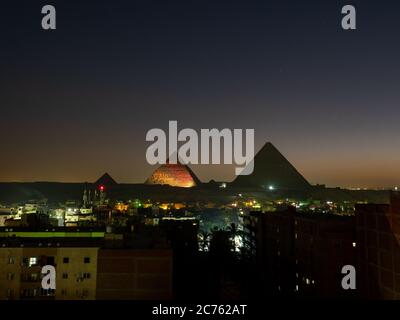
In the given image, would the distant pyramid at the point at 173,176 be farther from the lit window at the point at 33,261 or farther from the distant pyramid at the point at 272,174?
the lit window at the point at 33,261

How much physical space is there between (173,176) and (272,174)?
20.9 metres

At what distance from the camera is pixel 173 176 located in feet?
253

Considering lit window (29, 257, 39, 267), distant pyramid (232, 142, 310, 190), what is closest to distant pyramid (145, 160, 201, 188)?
distant pyramid (232, 142, 310, 190)

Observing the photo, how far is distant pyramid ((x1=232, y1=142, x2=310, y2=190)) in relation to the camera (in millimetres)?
81438

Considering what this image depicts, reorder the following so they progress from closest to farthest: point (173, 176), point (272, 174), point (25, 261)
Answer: point (25, 261) → point (173, 176) → point (272, 174)

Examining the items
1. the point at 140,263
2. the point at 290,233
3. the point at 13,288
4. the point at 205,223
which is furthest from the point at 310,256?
the point at 205,223

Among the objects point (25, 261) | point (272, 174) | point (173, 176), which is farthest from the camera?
point (272, 174)

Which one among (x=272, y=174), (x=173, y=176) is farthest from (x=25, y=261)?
(x=272, y=174)

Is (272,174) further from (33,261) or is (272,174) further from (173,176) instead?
(33,261)

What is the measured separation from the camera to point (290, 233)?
1658 cm

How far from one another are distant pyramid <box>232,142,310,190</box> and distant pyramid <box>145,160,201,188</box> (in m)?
10.3

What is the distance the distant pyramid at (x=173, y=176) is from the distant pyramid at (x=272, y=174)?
1033 cm

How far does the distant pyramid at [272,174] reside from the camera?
267 ft
